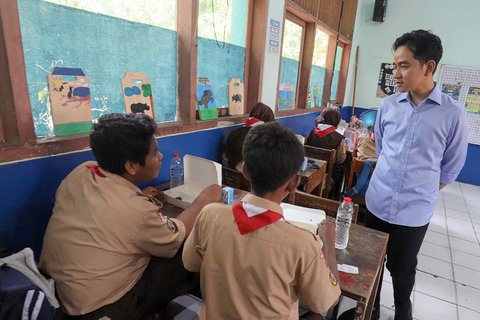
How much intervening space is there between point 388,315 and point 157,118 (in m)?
1.95

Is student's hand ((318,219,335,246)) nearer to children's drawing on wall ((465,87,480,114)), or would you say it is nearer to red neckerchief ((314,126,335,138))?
red neckerchief ((314,126,335,138))

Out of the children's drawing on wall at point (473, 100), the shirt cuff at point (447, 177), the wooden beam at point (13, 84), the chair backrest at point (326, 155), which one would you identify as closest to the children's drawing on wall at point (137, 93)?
the wooden beam at point (13, 84)

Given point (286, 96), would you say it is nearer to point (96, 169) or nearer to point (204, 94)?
point (204, 94)

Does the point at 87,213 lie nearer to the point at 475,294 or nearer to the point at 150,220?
the point at 150,220

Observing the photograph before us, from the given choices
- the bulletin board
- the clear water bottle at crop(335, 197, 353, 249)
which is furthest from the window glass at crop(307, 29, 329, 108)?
the clear water bottle at crop(335, 197, 353, 249)

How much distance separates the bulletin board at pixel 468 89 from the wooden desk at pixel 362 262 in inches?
188

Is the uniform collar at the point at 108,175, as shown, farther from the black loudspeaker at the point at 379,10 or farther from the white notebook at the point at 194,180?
the black loudspeaker at the point at 379,10

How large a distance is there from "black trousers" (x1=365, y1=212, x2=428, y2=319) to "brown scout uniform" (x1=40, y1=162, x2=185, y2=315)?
1157 millimetres

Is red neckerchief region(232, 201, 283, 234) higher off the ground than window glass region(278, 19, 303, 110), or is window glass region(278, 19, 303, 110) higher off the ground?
window glass region(278, 19, 303, 110)

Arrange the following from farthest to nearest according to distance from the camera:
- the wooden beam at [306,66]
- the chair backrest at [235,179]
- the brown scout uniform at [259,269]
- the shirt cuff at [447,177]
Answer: the wooden beam at [306,66], the chair backrest at [235,179], the shirt cuff at [447,177], the brown scout uniform at [259,269]

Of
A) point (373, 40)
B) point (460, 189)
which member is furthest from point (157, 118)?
point (373, 40)

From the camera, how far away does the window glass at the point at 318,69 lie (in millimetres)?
4395

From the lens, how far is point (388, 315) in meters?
1.92

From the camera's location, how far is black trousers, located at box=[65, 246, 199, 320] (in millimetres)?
1091
